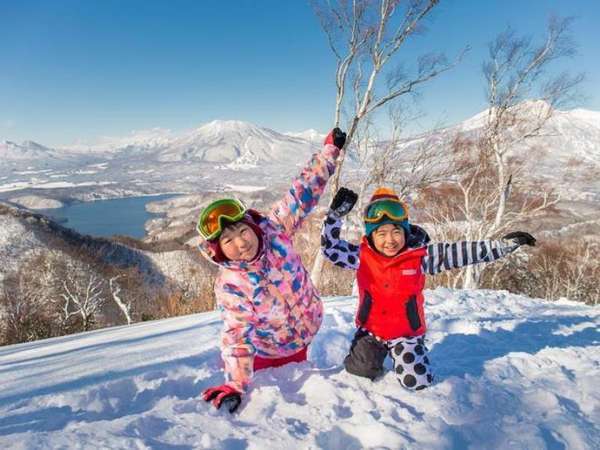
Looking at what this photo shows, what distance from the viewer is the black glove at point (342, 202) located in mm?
2387

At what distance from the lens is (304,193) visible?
7.65ft

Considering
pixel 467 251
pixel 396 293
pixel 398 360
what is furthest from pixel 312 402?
pixel 467 251

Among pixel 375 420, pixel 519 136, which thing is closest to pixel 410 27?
pixel 519 136

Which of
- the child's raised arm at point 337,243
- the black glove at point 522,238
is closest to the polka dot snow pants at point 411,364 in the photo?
the child's raised arm at point 337,243

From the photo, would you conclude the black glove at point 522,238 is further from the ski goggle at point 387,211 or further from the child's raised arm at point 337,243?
the child's raised arm at point 337,243

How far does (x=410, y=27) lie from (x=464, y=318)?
665cm

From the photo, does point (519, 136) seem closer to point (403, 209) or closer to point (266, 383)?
point (403, 209)

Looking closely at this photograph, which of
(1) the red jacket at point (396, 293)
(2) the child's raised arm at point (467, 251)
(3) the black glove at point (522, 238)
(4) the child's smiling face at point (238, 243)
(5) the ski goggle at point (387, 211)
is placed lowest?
(1) the red jacket at point (396, 293)

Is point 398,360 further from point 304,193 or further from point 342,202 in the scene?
point 304,193

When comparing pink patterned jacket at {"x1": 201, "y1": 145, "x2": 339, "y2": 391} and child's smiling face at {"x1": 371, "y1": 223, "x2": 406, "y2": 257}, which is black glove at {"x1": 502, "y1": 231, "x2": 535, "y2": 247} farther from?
pink patterned jacket at {"x1": 201, "y1": 145, "x2": 339, "y2": 391}

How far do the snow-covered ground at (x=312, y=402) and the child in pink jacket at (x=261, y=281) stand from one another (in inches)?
6.0

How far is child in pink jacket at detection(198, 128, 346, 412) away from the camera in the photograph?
1.99 metres

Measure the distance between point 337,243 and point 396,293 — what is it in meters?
0.54

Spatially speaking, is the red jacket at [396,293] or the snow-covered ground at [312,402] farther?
the red jacket at [396,293]
